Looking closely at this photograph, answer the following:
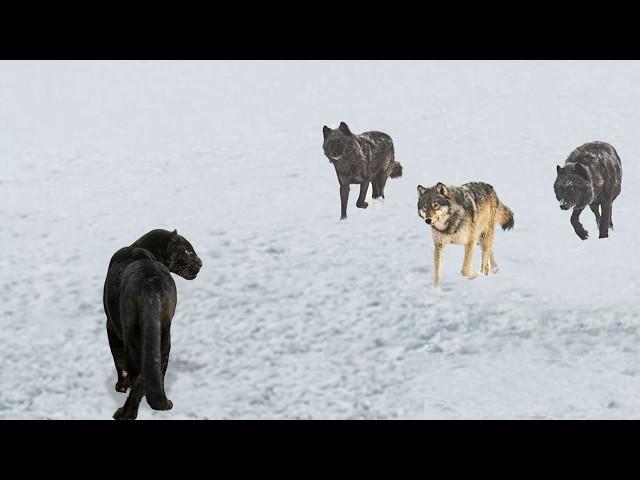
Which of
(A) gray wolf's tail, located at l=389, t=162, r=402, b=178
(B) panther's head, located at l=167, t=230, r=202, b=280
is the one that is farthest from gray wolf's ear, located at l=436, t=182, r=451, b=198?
(A) gray wolf's tail, located at l=389, t=162, r=402, b=178

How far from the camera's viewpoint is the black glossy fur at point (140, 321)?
1260cm

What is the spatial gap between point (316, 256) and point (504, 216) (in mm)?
3106

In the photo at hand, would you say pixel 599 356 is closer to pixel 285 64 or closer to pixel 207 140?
pixel 207 140

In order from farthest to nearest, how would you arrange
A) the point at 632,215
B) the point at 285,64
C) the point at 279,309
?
1. the point at 285,64
2. the point at 632,215
3. the point at 279,309

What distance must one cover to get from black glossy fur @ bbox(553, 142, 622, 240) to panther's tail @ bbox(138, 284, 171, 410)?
890cm

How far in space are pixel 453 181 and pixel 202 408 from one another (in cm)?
1051

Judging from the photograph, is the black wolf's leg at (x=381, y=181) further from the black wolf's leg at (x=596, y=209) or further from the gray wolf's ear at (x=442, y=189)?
the gray wolf's ear at (x=442, y=189)

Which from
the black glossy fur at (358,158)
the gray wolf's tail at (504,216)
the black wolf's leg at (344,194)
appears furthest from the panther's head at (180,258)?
the black wolf's leg at (344,194)

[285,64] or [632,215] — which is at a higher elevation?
[285,64]

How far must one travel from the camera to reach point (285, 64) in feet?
111

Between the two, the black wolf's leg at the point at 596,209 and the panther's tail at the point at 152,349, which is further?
the black wolf's leg at the point at 596,209

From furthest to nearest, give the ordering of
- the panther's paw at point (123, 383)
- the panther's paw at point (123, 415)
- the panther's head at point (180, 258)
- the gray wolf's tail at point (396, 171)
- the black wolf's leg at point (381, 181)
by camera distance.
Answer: the gray wolf's tail at point (396, 171) < the black wolf's leg at point (381, 181) < the panther's head at point (180, 258) < the panther's paw at point (123, 383) < the panther's paw at point (123, 415)

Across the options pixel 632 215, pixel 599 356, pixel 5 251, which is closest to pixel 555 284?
pixel 599 356

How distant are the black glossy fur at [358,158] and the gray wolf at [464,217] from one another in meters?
2.89
